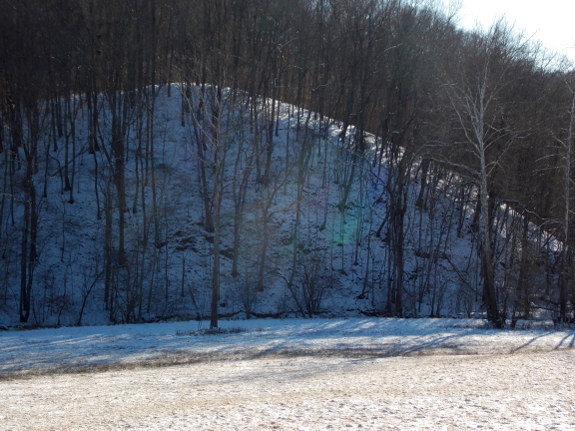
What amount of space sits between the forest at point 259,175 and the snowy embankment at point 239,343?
7287 mm

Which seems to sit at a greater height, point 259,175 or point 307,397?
point 259,175

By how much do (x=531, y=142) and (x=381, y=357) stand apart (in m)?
20.7

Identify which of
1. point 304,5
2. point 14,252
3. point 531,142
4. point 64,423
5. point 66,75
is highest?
point 304,5

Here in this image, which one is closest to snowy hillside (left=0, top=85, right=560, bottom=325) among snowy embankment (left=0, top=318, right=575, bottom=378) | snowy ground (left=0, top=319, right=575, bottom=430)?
snowy embankment (left=0, top=318, right=575, bottom=378)

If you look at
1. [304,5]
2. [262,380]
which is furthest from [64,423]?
[304,5]

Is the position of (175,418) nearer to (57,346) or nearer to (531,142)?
(57,346)

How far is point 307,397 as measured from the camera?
7.28 metres

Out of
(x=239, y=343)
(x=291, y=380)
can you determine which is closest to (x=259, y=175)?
(x=239, y=343)

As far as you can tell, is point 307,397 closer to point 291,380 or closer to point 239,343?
point 291,380

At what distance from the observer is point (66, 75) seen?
29281 millimetres

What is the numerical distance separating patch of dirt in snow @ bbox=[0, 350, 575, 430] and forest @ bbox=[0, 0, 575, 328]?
13424 mm

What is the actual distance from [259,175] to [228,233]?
14.4ft

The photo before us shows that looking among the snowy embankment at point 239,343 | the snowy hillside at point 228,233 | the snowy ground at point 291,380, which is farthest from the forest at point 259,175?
the snowy ground at point 291,380

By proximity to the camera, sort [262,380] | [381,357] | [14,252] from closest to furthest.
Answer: [262,380]
[381,357]
[14,252]
